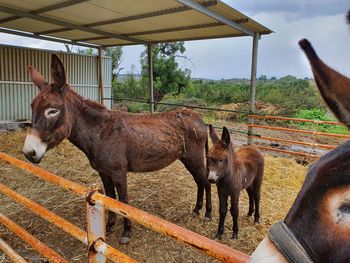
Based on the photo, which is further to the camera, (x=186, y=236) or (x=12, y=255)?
(x=12, y=255)

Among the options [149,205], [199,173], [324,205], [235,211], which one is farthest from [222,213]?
[324,205]

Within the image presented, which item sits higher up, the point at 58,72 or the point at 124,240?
the point at 58,72

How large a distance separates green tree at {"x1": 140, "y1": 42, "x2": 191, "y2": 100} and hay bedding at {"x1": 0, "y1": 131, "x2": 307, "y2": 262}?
1391cm

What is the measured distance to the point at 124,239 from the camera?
3215 millimetres

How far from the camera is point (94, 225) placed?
1.61 m

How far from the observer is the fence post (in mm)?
1593

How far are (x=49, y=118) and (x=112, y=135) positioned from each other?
2.38 feet

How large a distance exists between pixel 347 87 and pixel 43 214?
1935 millimetres

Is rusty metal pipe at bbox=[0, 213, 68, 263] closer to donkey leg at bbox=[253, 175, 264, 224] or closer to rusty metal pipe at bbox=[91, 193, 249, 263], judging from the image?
rusty metal pipe at bbox=[91, 193, 249, 263]

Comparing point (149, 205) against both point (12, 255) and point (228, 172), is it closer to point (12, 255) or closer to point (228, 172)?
point (228, 172)

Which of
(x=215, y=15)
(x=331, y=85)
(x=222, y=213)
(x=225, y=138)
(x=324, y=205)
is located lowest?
(x=222, y=213)

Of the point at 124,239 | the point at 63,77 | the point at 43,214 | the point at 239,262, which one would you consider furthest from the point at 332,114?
the point at 124,239

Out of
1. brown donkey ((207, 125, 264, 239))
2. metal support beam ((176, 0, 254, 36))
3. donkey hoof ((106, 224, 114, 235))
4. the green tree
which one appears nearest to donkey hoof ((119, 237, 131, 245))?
donkey hoof ((106, 224, 114, 235))

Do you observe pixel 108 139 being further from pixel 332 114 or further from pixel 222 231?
pixel 332 114
